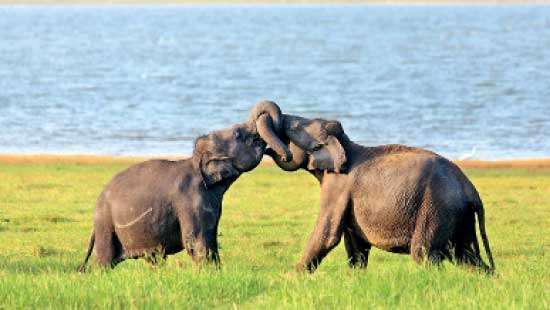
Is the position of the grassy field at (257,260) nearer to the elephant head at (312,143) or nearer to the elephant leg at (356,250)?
the elephant leg at (356,250)

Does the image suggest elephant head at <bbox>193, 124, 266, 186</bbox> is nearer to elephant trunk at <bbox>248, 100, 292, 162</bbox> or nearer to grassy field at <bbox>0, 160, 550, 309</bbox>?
elephant trunk at <bbox>248, 100, 292, 162</bbox>

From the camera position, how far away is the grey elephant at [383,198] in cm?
1175

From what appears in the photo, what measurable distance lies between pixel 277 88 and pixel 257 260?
1946 inches

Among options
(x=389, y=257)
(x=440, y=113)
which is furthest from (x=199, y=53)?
(x=389, y=257)

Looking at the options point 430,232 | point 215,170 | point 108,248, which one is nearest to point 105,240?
point 108,248

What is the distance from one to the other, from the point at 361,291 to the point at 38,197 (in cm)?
1220

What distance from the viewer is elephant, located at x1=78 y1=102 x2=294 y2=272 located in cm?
1212

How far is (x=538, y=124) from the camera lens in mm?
43688

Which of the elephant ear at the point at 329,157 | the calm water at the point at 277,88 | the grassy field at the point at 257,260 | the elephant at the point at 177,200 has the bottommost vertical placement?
the calm water at the point at 277,88

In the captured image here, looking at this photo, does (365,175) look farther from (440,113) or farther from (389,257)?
(440,113)

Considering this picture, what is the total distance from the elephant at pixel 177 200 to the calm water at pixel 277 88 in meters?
22.0

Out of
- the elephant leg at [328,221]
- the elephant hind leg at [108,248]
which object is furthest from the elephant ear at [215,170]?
the elephant hind leg at [108,248]

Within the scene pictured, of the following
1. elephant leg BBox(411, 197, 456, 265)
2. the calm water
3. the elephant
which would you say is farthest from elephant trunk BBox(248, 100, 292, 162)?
the calm water

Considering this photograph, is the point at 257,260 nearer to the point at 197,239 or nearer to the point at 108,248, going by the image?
the point at 108,248
